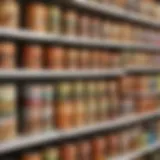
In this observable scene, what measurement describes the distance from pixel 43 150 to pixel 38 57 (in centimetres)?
68

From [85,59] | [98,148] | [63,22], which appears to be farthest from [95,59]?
[98,148]

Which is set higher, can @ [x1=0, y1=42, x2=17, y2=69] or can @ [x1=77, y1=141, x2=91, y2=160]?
can @ [x1=0, y1=42, x2=17, y2=69]

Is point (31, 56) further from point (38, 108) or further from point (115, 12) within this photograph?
point (115, 12)

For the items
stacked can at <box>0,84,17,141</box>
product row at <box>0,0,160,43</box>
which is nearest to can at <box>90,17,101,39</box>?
product row at <box>0,0,160,43</box>

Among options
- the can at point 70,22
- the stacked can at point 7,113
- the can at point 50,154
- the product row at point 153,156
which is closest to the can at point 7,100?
the stacked can at point 7,113

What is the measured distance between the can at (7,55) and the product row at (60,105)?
13 centimetres

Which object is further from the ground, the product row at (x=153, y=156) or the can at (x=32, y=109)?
the can at (x=32, y=109)

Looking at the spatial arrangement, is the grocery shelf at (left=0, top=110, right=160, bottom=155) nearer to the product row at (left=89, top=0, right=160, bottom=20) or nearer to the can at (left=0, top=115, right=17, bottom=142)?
the can at (left=0, top=115, right=17, bottom=142)

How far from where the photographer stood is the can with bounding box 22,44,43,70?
260 centimetres

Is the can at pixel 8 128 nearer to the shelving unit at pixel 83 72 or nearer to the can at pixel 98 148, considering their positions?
the shelving unit at pixel 83 72

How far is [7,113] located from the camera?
238 cm

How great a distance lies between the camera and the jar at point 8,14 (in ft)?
7.82

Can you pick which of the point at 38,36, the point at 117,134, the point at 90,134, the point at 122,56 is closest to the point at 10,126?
the point at 38,36

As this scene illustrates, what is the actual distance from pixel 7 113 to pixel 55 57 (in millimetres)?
637
